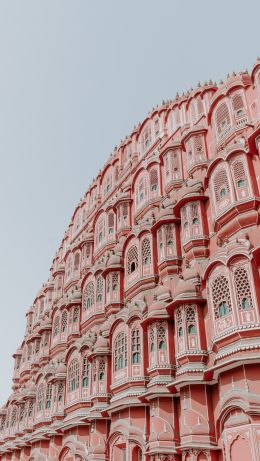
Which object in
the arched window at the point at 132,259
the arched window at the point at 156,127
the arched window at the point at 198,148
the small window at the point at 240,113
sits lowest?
the arched window at the point at 132,259

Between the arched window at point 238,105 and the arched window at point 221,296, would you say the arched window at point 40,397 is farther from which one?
the arched window at point 238,105

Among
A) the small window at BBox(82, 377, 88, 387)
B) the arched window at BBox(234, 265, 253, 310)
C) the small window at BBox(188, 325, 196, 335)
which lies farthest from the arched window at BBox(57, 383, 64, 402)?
the arched window at BBox(234, 265, 253, 310)

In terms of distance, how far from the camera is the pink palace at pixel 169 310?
14609 mm

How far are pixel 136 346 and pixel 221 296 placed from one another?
5.71 m

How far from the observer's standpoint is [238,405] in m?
13.6

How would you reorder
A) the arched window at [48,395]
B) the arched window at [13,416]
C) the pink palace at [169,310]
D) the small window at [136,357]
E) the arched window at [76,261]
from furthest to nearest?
the arched window at [13,416] → the arched window at [76,261] → the arched window at [48,395] → the small window at [136,357] → the pink palace at [169,310]

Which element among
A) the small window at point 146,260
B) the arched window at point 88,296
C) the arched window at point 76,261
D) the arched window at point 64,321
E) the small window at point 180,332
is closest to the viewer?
the small window at point 180,332

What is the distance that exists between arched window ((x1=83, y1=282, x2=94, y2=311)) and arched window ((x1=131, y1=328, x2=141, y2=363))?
7.31 meters

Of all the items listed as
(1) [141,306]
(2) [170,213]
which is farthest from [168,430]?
(2) [170,213]

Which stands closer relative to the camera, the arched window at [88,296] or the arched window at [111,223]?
the arched window at [88,296]

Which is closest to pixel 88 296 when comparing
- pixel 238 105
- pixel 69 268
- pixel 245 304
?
pixel 69 268

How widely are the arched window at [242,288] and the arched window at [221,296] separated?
0.47 metres

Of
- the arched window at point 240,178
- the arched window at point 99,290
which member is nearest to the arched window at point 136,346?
the arched window at point 99,290

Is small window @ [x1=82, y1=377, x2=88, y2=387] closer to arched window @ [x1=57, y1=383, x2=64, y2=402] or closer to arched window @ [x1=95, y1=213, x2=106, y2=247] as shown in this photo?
arched window @ [x1=57, y1=383, x2=64, y2=402]
